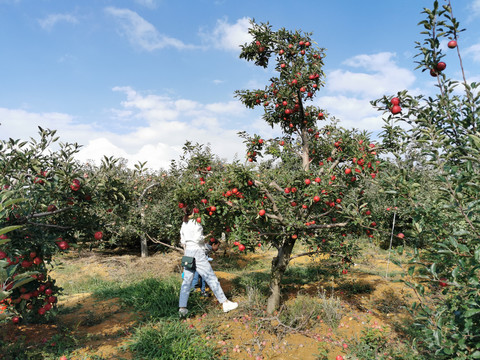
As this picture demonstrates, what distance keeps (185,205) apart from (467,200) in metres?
3.56

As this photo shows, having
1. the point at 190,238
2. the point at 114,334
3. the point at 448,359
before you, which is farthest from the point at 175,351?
the point at 448,359

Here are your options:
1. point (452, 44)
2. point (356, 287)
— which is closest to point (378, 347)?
point (356, 287)

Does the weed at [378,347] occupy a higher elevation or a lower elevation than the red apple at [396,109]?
lower

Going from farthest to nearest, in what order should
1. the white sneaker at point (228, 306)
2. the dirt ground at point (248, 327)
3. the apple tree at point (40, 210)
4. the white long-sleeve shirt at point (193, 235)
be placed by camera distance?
the white long-sleeve shirt at point (193, 235)
the white sneaker at point (228, 306)
the dirt ground at point (248, 327)
the apple tree at point (40, 210)

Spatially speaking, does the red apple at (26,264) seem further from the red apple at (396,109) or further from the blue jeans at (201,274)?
the red apple at (396,109)

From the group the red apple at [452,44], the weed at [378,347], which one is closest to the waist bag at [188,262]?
the weed at [378,347]

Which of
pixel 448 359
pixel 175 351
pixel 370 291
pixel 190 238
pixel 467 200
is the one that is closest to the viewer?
pixel 467 200

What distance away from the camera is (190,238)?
204 inches

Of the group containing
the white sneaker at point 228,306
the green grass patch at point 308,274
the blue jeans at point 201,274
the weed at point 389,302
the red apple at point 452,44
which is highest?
the red apple at point 452,44

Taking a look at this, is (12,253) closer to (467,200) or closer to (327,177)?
(327,177)

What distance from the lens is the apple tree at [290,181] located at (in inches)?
167

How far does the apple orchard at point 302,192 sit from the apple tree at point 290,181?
3 cm

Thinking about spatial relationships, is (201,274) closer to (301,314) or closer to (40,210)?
(301,314)

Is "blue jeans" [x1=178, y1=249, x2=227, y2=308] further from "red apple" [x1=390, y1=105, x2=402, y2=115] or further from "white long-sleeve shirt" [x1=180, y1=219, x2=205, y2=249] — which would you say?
"red apple" [x1=390, y1=105, x2=402, y2=115]
